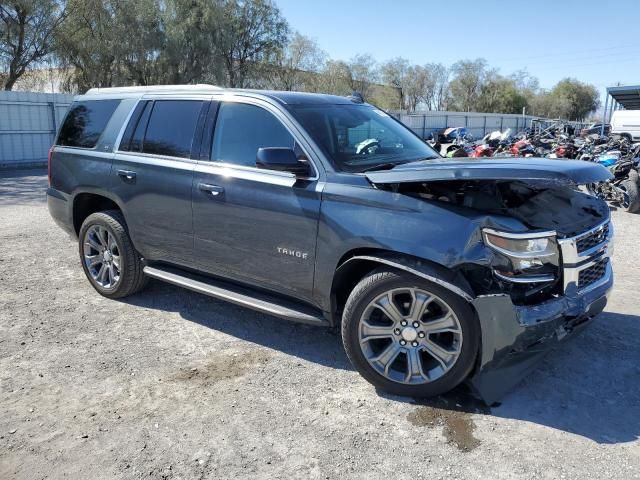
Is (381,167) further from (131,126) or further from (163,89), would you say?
(131,126)

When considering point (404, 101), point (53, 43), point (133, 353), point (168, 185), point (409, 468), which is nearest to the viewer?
point (409, 468)

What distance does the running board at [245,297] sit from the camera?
12.6 ft

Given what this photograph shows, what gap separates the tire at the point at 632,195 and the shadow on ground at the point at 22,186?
11.6 m

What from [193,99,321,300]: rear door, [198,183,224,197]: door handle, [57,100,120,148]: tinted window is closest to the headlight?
[193,99,321,300]: rear door

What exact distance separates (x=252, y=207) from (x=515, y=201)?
1.83 meters

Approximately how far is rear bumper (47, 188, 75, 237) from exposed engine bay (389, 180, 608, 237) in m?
3.69

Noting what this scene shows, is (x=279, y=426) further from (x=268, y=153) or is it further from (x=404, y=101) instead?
(x=404, y=101)

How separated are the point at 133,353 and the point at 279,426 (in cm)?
155

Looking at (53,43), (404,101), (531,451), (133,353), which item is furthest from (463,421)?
(404,101)

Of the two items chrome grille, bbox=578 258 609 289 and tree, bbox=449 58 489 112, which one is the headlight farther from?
tree, bbox=449 58 489 112

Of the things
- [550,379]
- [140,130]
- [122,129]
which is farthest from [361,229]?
[122,129]

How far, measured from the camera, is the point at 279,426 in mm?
3254

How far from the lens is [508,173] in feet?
10.1

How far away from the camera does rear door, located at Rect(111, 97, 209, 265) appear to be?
450 cm
